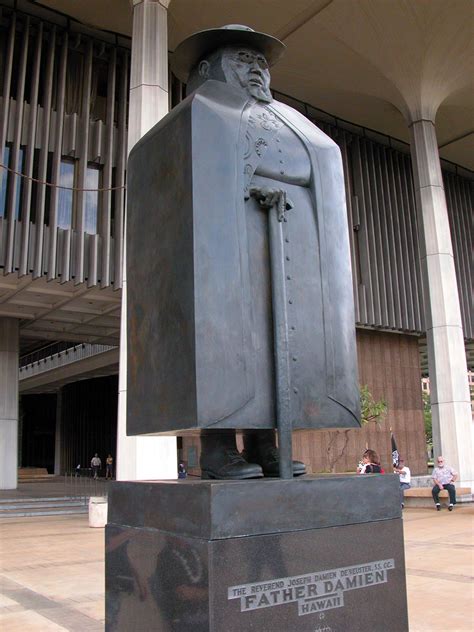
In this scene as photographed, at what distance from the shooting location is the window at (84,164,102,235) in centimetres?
1584

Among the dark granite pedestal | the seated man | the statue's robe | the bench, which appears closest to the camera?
the dark granite pedestal

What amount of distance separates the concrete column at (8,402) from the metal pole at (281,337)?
19.8 meters

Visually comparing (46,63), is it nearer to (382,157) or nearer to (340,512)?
(382,157)

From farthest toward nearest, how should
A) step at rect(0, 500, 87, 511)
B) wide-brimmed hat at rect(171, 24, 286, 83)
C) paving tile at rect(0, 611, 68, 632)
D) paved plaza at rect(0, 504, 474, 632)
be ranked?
step at rect(0, 500, 87, 511)
paved plaza at rect(0, 504, 474, 632)
paving tile at rect(0, 611, 68, 632)
wide-brimmed hat at rect(171, 24, 286, 83)

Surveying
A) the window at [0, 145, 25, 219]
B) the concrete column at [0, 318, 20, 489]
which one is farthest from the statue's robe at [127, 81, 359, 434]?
the concrete column at [0, 318, 20, 489]

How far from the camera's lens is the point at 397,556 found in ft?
7.77

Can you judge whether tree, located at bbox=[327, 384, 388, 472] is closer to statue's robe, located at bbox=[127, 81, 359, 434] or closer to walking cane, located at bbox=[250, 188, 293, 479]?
statue's robe, located at bbox=[127, 81, 359, 434]

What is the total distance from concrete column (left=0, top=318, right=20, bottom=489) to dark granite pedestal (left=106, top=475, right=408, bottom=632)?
63.7 ft

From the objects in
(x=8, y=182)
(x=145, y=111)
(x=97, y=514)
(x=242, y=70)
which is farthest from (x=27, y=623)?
(x=8, y=182)

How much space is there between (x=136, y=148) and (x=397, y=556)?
207 cm

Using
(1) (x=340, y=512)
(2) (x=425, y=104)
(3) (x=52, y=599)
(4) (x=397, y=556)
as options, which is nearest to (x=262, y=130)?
(1) (x=340, y=512)

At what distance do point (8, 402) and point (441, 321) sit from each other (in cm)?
1399

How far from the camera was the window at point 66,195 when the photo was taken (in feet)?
50.9

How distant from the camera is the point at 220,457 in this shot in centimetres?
245
